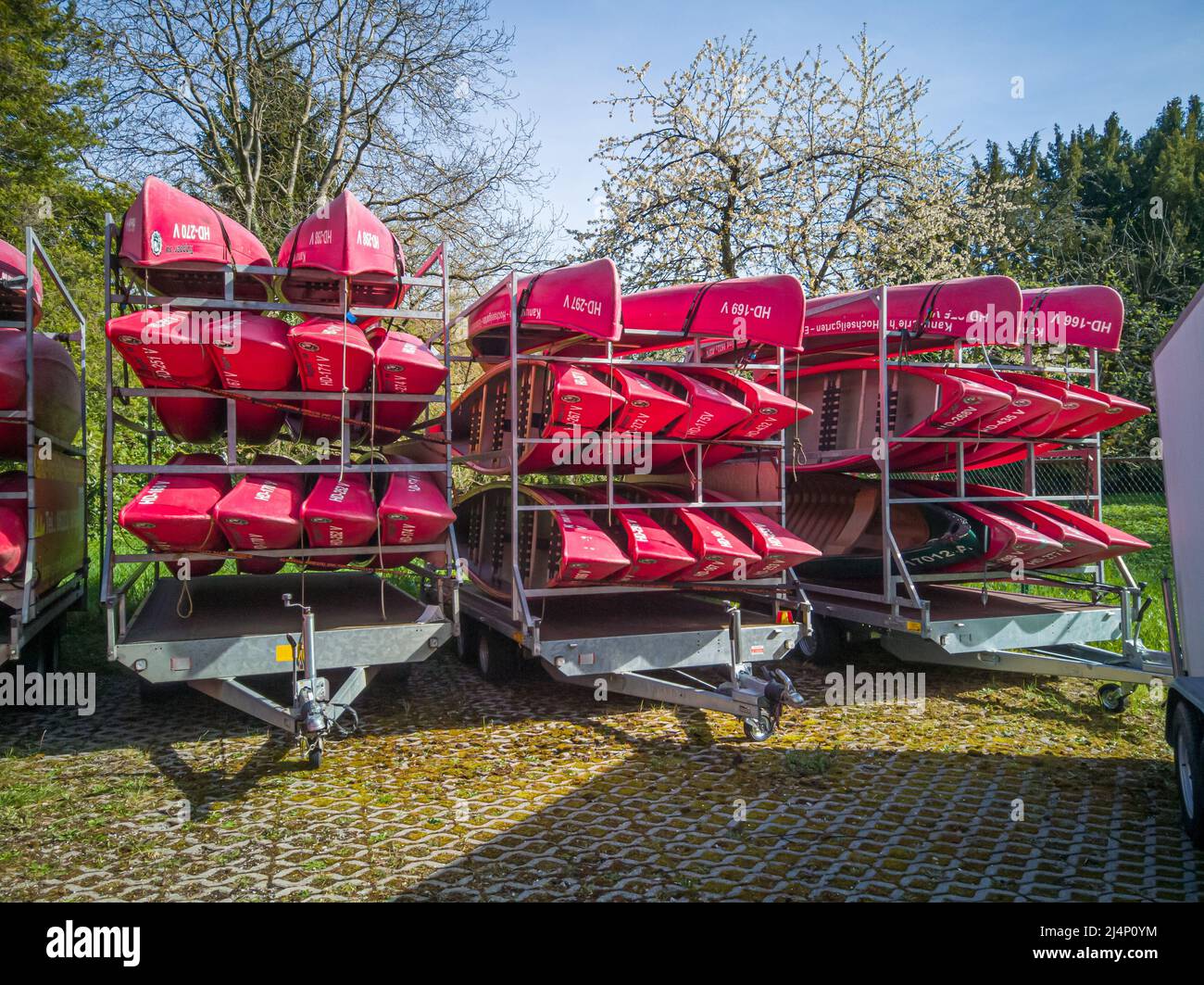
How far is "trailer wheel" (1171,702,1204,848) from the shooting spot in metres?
4.54

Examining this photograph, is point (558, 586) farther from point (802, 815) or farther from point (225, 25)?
point (225, 25)

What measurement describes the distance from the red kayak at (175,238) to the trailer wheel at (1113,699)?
7129 millimetres

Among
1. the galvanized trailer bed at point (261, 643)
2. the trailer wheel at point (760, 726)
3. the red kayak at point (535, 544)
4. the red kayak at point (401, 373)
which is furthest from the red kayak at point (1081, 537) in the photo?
the galvanized trailer bed at point (261, 643)

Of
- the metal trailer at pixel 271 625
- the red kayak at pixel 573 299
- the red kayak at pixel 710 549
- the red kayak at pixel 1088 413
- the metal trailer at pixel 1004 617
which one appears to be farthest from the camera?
the red kayak at pixel 1088 413

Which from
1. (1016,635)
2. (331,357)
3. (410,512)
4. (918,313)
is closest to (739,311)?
(918,313)

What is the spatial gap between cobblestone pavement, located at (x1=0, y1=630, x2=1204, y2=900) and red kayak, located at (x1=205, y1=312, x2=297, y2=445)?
255cm

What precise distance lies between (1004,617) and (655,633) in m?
2.85

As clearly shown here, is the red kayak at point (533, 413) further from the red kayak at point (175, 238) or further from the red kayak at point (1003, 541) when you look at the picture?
the red kayak at point (1003, 541)

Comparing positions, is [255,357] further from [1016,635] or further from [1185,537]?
[1016,635]

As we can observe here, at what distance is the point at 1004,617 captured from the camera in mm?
7406

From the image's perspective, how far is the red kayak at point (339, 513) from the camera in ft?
20.8

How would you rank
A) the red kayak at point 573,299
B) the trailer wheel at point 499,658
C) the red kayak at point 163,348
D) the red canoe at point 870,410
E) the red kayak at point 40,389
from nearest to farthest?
the red kayak at point 163,348 < the red kayak at point 40,389 < the red kayak at point 573,299 < the red canoe at point 870,410 < the trailer wheel at point 499,658

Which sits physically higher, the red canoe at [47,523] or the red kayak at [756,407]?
the red kayak at [756,407]
